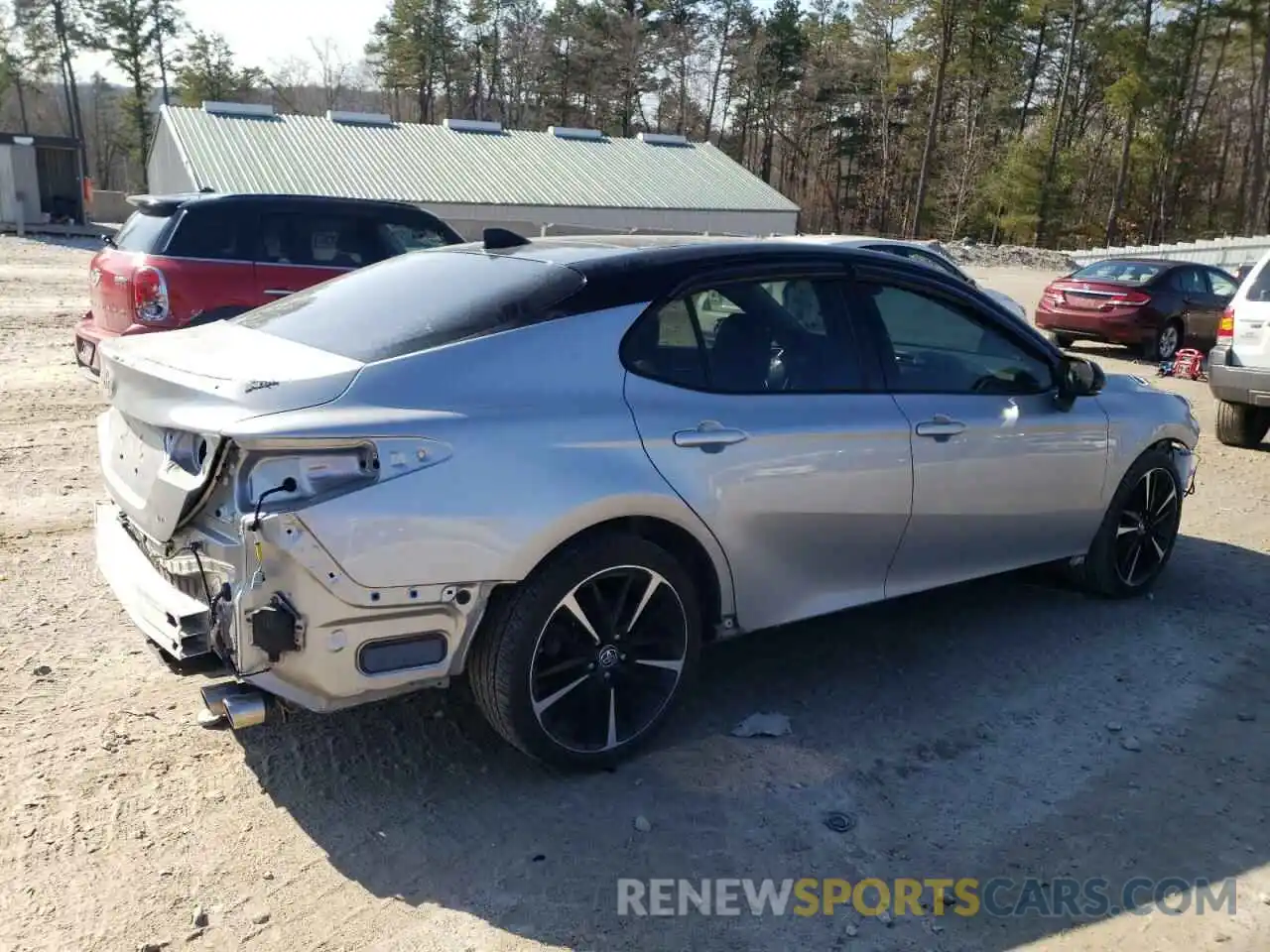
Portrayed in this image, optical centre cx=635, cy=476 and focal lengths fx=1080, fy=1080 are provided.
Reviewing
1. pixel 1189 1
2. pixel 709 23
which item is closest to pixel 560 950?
pixel 1189 1

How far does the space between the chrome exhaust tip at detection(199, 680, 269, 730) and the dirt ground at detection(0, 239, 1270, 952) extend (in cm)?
39

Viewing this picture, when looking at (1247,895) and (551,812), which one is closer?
(1247,895)

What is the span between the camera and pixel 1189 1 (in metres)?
50.2

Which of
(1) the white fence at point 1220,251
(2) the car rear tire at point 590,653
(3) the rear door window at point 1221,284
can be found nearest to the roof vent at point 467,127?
(1) the white fence at point 1220,251

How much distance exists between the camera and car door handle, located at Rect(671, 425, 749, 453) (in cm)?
351

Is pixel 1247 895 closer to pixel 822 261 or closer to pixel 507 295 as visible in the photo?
pixel 822 261

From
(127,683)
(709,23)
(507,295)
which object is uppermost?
(709,23)

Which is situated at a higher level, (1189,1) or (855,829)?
(1189,1)

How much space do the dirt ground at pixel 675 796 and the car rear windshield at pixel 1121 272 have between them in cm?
1233

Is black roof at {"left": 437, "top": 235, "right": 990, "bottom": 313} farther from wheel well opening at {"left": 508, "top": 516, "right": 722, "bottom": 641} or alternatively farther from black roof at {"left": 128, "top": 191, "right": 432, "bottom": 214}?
black roof at {"left": 128, "top": 191, "right": 432, "bottom": 214}

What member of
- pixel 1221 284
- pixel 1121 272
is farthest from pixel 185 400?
pixel 1221 284

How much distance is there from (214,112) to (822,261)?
36.8 metres

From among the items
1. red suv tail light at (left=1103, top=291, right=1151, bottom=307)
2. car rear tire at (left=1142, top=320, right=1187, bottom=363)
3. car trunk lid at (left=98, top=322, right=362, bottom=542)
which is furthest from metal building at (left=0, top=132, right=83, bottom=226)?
car trunk lid at (left=98, top=322, right=362, bottom=542)

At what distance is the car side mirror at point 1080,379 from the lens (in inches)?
187
